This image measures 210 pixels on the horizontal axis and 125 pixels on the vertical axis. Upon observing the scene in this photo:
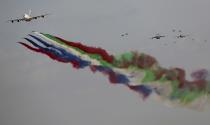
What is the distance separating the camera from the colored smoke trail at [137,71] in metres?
30.4

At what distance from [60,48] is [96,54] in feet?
6.48

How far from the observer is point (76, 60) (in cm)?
3052

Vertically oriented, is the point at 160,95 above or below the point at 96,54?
below

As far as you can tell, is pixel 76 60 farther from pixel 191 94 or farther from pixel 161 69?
pixel 191 94

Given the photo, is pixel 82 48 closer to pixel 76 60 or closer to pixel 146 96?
pixel 76 60

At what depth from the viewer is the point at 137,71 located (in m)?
31.0

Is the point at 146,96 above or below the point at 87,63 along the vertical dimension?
below

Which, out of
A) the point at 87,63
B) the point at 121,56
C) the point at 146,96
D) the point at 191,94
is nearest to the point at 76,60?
the point at 87,63

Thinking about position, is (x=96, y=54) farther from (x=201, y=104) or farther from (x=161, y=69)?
(x=201, y=104)

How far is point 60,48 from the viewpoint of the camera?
30438 mm

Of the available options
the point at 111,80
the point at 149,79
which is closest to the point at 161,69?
the point at 149,79

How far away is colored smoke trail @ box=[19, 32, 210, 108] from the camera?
99.9ft

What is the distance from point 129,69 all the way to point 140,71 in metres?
0.62

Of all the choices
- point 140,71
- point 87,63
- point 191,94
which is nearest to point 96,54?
point 87,63
